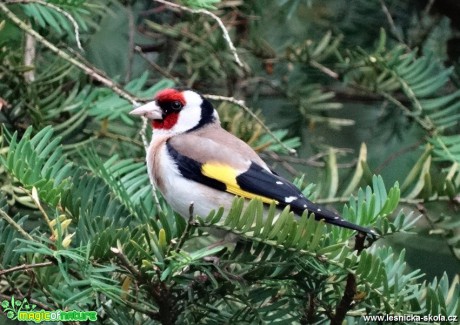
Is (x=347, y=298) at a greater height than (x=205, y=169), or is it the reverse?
(x=347, y=298)

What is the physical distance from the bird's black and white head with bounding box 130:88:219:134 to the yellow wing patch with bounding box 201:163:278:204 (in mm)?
207

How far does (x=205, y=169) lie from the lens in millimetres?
1808

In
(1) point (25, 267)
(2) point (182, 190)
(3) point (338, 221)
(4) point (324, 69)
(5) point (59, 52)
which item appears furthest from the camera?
(4) point (324, 69)

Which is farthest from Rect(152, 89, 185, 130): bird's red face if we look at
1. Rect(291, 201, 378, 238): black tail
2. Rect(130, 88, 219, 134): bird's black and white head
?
Rect(291, 201, 378, 238): black tail

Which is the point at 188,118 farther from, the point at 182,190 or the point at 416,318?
the point at 416,318

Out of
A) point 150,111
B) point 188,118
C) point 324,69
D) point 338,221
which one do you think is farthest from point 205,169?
point 338,221

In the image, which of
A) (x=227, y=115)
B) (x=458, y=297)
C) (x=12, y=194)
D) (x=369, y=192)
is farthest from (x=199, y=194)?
(x=458, y=297)

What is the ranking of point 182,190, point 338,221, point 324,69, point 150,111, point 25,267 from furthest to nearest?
point 324,69
point 150,111
point 182,190
point 338,221
point 25,267

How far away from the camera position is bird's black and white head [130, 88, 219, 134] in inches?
79.0

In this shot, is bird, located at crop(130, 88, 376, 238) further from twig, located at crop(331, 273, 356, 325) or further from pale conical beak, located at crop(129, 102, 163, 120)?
twig, located at crop(331, 273, 356, 325)

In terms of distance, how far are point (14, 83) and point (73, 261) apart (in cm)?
60

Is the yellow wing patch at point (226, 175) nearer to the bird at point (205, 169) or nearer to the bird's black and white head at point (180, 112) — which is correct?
the bird at point (205, 169)

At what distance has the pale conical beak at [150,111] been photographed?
1.76 m

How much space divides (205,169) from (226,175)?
66 mm
